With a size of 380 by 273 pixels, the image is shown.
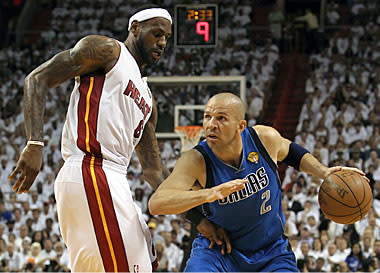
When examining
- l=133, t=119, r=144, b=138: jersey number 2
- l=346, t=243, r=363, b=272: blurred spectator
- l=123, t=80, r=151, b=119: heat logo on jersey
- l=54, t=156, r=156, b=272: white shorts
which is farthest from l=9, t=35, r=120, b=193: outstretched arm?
l=346, t=243, r=363, b=272: blurred spectator

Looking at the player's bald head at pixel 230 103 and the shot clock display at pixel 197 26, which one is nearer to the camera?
the player's bald head at pixel 230 103

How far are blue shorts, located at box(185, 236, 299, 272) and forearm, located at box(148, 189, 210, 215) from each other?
2.03 feet

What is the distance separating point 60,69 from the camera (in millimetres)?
3355

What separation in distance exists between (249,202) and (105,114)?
43.7 inches

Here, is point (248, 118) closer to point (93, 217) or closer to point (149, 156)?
point (149, 156)

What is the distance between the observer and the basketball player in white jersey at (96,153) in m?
3.39

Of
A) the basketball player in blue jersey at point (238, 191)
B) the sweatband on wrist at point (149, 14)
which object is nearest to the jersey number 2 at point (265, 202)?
the basketball player in blue jersey at point (238, 191)

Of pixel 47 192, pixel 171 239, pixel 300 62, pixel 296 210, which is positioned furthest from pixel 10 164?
pixel 300 62

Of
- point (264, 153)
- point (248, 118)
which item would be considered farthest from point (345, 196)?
point (248, 118)

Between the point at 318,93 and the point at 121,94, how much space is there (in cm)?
1104

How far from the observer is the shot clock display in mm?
8867

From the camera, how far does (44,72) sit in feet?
10.9

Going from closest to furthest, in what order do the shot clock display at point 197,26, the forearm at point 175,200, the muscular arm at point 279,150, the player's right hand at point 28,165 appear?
the player's right hand at point 28,165
the forearm at point 175,200
the muscular arm at point 279,150
the shot clock display at point 197,26

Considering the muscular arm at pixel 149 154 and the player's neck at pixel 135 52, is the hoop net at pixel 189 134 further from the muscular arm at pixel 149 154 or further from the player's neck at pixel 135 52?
the player's neck at pixel 135 52
